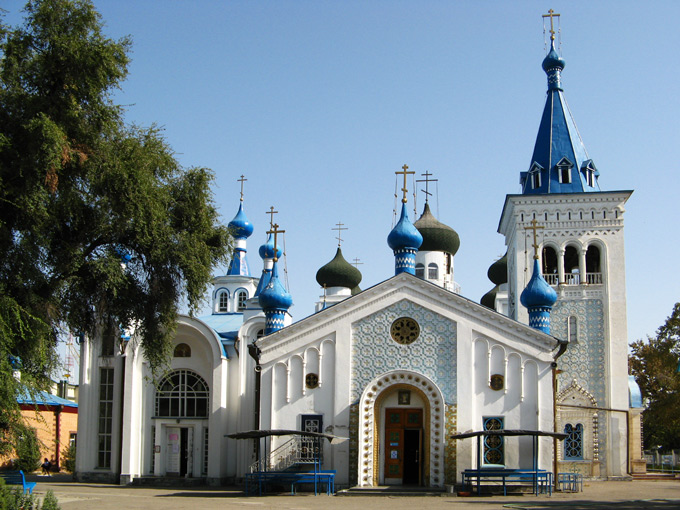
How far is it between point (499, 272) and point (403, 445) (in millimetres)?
21499

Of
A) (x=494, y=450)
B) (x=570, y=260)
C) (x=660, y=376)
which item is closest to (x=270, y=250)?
(x=570, y=260)

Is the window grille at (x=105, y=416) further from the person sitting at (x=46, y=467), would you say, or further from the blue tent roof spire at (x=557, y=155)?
the blue tent roof spire at (x=557, y=155)

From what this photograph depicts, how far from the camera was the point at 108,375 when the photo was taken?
94.5 feet

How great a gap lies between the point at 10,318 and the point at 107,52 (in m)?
5.16

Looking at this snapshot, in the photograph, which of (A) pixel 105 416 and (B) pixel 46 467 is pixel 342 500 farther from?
(B) pixel 46 467

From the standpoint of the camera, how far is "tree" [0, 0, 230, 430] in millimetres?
14758

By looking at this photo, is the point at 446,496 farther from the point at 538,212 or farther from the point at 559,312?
the point at 538,212

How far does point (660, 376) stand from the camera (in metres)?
39.9

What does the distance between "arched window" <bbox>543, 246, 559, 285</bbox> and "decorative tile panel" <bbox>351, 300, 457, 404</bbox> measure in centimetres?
882

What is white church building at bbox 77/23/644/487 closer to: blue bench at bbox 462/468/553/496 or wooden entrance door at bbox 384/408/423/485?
wooden entrance door at bbox 384/408/423/485

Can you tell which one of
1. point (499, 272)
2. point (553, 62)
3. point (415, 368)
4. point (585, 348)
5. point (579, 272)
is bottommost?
point (415, 368)

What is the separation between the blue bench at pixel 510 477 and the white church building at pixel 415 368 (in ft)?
1.74

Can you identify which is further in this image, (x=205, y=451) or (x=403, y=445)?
(x=205, y=451)

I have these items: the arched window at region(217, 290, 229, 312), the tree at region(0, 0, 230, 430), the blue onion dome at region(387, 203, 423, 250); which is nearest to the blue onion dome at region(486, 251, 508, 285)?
the arched window at region(217, 290, 229, 312)
